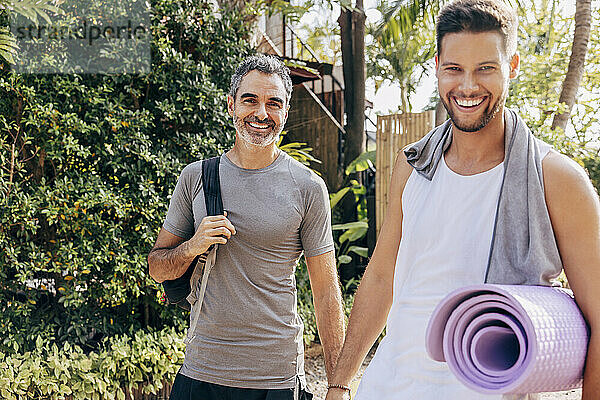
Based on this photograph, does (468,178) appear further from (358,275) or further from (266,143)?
(358,275)

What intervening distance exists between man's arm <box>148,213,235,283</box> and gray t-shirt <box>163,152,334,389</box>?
7 centimetres

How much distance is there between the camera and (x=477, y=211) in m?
1.76

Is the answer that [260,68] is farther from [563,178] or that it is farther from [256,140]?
[563,178]

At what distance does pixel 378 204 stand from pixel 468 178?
6.75m

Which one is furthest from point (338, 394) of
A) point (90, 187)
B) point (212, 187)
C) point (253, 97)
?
point (90, 187)

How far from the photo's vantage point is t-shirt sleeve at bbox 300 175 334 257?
303 cm

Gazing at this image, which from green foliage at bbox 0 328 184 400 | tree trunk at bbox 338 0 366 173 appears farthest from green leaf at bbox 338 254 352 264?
green foliage at bbox 0 328 184 400

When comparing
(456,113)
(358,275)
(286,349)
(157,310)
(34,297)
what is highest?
(456,113)

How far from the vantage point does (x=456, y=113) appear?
5.78 feet

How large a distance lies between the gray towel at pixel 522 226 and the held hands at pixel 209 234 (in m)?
1.40

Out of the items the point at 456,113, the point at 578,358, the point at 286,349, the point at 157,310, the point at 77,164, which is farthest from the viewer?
the point at 157,310

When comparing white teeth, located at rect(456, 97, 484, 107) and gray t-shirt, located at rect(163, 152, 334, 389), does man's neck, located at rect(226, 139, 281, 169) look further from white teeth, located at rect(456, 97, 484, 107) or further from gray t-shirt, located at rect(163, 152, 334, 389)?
white teeth, located at rect(456, 97, 484, 107)

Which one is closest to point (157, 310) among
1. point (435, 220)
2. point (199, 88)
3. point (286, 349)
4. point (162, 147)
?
point (162, 147)

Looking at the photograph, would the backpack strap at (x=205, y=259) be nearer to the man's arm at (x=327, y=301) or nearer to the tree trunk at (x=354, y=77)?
the man's arm at (x=327, y=301)
